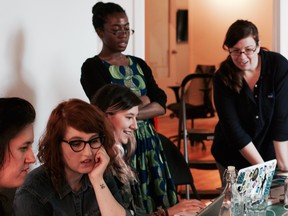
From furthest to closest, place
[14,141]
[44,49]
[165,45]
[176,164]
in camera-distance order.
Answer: [165,45] → [176,164] → [44,49] → [14,141]

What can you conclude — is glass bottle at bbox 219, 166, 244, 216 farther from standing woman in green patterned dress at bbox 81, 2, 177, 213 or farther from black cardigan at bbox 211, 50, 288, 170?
black cardigan at bbox 211, 50, 288, 170

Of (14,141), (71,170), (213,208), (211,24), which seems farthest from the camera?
(211,24)

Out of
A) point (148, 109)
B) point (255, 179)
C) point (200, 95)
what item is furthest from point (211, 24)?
point (255, 179)

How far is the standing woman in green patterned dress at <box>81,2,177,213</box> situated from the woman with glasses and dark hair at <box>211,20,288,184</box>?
0.36 metres

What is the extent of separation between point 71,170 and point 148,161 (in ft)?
2.41

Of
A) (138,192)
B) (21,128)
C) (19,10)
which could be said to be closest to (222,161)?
(138,192)

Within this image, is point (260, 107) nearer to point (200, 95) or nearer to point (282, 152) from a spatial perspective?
point (282, 152)

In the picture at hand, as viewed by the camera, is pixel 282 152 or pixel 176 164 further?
pixel 176 164

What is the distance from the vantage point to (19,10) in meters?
2.22

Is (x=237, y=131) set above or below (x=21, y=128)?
below

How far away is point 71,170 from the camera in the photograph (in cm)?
172

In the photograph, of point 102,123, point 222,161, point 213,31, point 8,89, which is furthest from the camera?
point 213,31

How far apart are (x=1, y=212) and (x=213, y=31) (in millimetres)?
7714

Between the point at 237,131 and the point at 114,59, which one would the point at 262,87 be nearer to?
the point at 237,131
